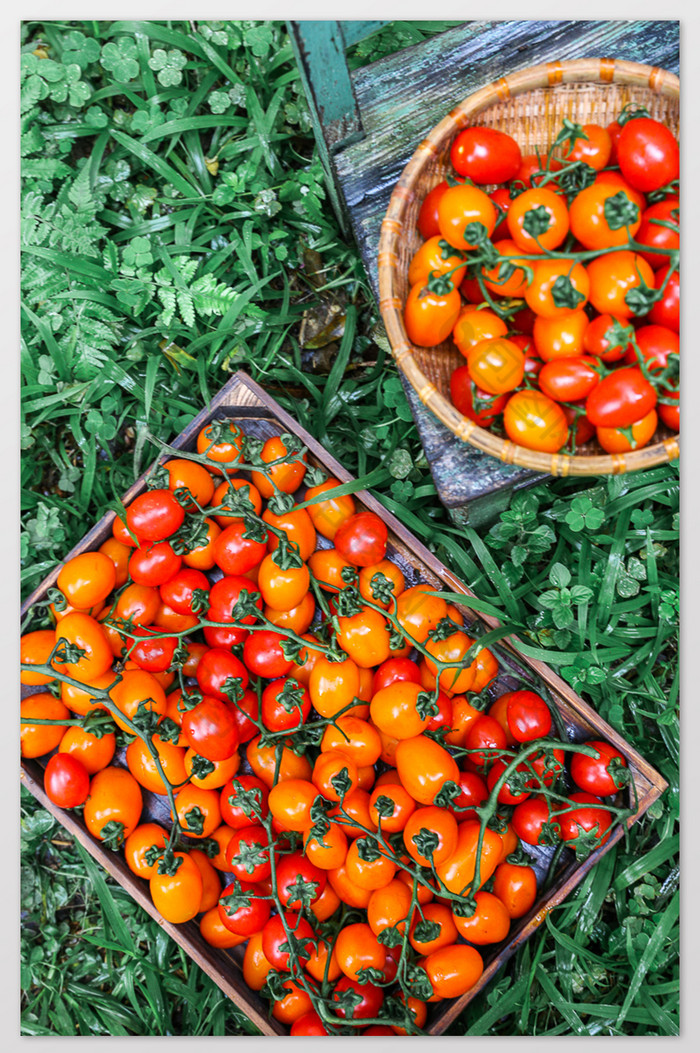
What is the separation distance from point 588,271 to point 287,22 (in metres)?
0.68

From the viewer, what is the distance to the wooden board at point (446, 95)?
4.66ft

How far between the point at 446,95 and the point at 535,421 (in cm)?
69

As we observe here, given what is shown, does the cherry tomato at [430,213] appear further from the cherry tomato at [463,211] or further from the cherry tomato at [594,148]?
the cherry tomato at [594,148]

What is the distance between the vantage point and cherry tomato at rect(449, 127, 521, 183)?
1311 millimetres

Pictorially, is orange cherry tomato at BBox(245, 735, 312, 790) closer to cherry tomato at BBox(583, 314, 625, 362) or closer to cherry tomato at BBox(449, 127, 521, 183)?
cherry tomato at BBox(583, 314, 625, 362)

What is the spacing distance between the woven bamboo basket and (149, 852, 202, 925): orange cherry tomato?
96 centimetres

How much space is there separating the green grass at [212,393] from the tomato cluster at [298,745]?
0.59 feet

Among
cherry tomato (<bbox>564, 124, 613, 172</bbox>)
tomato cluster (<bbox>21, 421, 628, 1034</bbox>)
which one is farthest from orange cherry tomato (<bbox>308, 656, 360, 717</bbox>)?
cherry tomato (<bbox>564, 124, 613, 172</bbox>)

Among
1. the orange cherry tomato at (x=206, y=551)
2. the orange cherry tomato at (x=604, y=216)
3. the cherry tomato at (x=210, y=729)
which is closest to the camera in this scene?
the orange cherry tomato at (x=604, y=216)

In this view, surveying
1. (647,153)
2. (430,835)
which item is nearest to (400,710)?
(430,835)

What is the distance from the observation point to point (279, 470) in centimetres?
149

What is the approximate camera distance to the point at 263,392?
1.55 metres

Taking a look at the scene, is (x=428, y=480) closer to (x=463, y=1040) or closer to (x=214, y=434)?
(x=214, y=434)

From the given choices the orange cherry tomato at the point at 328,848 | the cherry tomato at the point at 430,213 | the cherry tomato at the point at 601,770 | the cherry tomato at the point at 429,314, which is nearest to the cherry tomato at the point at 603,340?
the cherry tomato at the point at 429,314
